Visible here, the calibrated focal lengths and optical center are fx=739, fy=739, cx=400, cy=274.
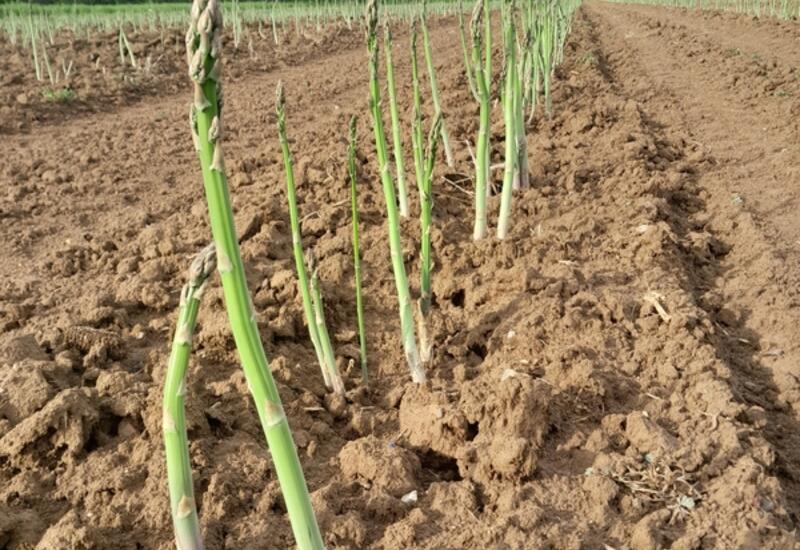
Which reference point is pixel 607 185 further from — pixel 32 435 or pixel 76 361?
pixel 32 435

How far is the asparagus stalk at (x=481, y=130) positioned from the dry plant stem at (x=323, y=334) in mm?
1281

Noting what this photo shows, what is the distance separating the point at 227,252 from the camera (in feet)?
4.05

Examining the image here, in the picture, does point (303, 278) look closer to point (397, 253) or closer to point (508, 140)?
point (397, 253)

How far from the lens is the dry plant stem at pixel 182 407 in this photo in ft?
4.34

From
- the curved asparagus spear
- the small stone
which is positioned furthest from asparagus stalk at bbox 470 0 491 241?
the small stone

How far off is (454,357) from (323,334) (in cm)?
56

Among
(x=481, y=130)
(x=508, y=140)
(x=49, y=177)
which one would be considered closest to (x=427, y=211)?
(x=481, y=130)

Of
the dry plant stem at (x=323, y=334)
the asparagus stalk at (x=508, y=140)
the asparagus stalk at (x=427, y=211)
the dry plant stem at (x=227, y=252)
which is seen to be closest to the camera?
the dry plant stem at (x=227, y=252)

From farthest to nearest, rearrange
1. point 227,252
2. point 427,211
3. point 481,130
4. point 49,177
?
1. point 49,177
2. point 481,130
3. point 427,211
4. point 227,252

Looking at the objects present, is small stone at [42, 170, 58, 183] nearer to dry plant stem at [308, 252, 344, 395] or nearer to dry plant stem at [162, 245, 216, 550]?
dry plant stem at [308, 252, 344, 395]

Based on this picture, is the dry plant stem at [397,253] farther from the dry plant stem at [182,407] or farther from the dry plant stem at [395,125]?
the dry plant stem at [182,407]

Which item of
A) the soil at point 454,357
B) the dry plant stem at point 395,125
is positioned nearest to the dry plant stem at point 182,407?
the soil at point 454,357

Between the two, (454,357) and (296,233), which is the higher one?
(296,233)

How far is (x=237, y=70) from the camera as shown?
1022 cm
